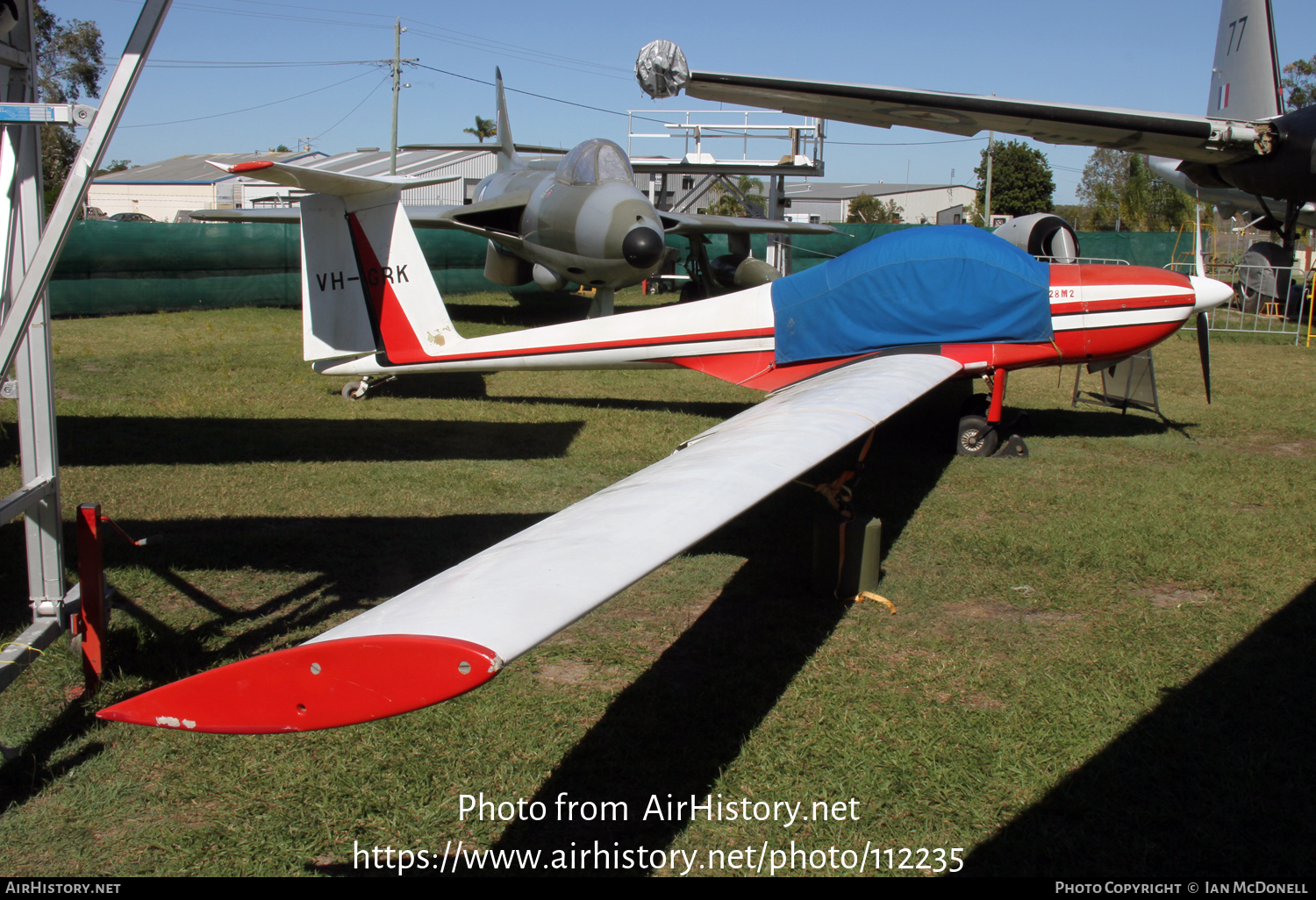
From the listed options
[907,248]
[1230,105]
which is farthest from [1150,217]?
[907,248]

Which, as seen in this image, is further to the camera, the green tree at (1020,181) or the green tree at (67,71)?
the green tree at (1020,181)

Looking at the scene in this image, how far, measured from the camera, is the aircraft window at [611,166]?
13.6 m

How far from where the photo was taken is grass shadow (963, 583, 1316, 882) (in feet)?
9.02

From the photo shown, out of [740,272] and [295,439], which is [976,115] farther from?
[740,272]

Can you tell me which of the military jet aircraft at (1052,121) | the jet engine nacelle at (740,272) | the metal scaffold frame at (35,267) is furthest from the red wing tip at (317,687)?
the jet engine nacelle at (740,272)

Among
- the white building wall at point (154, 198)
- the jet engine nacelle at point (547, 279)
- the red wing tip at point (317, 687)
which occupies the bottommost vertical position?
the red wing tip at point (317, 687)

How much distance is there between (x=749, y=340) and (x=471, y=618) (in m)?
6.37

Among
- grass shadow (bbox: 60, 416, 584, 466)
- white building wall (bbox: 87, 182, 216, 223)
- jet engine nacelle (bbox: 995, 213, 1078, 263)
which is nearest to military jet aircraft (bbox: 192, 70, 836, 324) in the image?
grass shadow (bbox: 60, 416, 584, 466)

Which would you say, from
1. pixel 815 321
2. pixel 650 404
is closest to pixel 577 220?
pixel 650 404

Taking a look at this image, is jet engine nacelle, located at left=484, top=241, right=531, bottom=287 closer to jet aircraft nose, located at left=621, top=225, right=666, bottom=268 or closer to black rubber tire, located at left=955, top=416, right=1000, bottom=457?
jet aircraft nose, located at left=621, top=225, right=666, bottom=268

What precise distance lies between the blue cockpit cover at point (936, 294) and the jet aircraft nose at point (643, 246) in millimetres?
5534

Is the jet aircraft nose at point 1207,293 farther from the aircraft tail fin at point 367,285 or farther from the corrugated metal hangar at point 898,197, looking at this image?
the corrugated metal hangar at point 898,197

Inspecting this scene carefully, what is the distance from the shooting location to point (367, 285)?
7535 mm

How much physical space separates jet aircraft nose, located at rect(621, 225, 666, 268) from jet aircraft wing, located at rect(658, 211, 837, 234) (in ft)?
11.2
